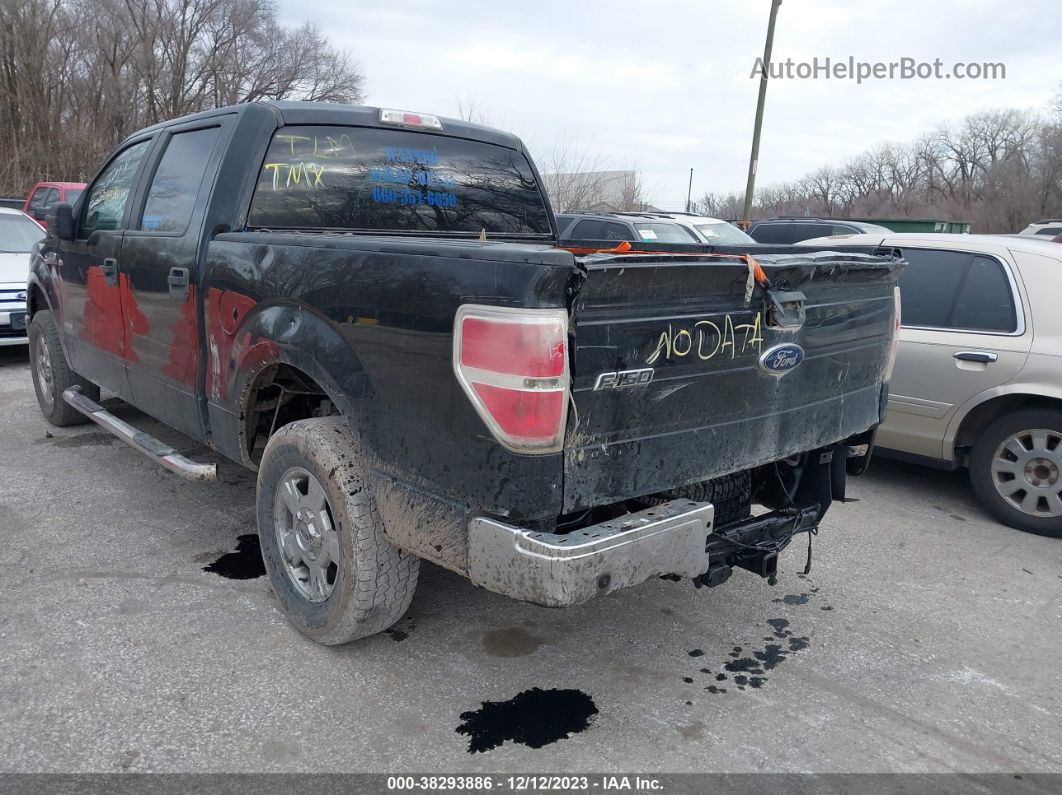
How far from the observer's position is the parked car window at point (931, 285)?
531 cm

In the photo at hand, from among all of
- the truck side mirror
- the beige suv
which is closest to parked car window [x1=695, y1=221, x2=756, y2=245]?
the beige suv

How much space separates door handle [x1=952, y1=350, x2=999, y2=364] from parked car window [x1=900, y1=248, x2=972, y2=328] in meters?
0.24

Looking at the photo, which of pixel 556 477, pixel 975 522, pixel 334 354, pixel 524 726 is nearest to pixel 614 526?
pixel 556 477

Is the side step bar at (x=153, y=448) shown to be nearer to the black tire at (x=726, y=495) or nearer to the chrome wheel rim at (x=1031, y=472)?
the black tire at (x=726, y=495)

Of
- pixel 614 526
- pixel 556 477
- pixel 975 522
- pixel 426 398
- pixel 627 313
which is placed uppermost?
pixel 627 313

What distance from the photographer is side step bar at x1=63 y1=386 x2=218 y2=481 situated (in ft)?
12.3

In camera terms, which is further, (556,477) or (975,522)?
(975,522)

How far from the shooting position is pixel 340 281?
9.28 feet

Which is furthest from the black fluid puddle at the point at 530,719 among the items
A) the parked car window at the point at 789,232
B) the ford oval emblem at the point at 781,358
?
Result: the parked car window at the point at 789,232

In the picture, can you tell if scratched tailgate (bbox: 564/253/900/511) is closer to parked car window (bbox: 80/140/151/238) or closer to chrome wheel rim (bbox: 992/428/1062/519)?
chrome wheel rim (bbox: 992/428/1062/519)

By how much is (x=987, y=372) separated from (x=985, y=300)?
19.6 inches

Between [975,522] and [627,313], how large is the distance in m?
3.73

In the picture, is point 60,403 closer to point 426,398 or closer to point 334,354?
point 334,354

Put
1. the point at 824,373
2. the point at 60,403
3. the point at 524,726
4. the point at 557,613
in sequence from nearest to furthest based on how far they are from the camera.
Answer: the point at 524,726 → the point at 824,373 → the point at 557,613 → the point at 60,403
